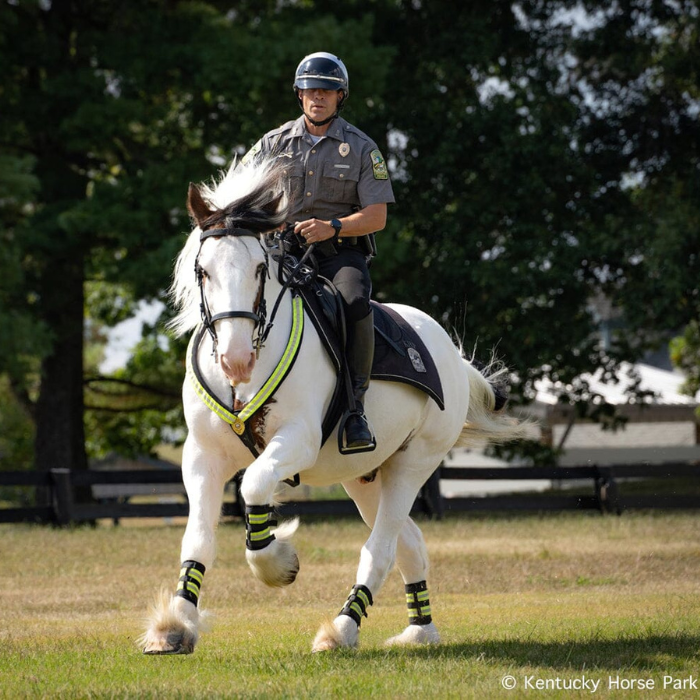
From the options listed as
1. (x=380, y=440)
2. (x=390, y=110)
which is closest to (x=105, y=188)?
(x=390, y=110)

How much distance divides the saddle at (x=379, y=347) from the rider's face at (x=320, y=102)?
100 centimetres

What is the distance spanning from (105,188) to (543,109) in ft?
28.8

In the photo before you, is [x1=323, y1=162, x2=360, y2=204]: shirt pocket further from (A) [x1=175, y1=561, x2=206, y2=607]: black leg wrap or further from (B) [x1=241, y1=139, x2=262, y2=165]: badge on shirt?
(A) [x1=175, y1=561, x2=206, y2=607]: black leg wrap

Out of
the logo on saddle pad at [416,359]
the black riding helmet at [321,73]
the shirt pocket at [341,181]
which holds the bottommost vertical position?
the logo on saddle pad at [416,359]

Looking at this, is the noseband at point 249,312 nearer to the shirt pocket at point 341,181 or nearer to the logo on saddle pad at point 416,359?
the shirt pocket at point 341,181

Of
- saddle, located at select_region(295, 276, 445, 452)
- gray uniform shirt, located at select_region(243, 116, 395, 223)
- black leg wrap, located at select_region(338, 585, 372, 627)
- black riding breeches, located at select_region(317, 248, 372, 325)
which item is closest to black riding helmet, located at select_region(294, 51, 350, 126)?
gray uniform shirt, located at select_region(243, 116, 395, 223)

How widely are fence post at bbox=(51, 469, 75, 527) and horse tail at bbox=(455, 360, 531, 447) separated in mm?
10641

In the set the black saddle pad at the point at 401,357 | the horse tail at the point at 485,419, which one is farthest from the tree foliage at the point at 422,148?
the black saddle pad at the point at 401,357

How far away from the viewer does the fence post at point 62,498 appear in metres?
17.9

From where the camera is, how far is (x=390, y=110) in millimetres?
22625

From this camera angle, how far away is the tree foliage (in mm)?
20406

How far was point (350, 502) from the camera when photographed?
19.4 meters

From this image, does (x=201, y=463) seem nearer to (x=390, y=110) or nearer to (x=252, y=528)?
(x=252, y=528)

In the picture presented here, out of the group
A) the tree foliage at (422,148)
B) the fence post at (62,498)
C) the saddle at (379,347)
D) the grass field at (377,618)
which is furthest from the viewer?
the tree foliage at (422,148)
